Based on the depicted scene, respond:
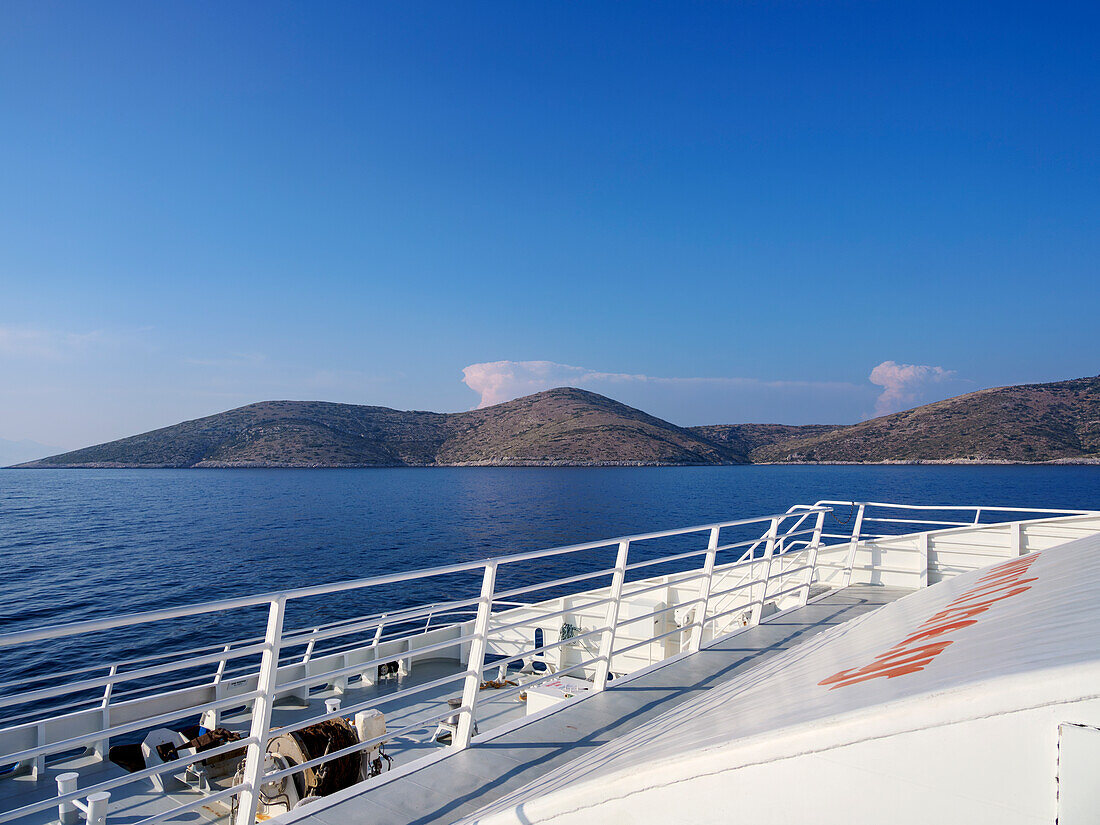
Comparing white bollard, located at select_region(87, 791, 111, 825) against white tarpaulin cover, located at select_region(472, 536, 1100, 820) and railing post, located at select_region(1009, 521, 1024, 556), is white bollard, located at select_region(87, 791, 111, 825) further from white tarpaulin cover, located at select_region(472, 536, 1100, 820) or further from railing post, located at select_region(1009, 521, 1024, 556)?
railing post, located at select_region(1009, 521, 1024, 556)

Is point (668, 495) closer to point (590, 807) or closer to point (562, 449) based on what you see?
point (562, 449)

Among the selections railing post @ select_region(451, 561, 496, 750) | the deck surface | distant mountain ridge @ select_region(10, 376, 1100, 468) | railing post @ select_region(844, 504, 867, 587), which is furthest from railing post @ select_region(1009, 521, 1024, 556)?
distant mountain ridge @ select_region(10, 376, 1100, 468)

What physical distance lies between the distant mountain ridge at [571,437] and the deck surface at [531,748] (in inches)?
5229

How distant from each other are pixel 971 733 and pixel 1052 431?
151 metres

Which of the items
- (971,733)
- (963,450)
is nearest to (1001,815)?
(971,733)

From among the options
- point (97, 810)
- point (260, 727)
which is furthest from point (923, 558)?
point (97, 810)

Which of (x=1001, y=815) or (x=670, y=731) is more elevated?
(x=1001, y=815)

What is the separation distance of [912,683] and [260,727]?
2914 mm

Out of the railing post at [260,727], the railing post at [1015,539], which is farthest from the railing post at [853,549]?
the railing post at [260,727]

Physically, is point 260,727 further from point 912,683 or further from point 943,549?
point 943,549

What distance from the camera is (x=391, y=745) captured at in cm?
794

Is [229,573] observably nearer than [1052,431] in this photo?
Yes

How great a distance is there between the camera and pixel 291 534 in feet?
167

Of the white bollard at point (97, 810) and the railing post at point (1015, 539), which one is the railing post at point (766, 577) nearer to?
the railing post at point (1015, 539)
